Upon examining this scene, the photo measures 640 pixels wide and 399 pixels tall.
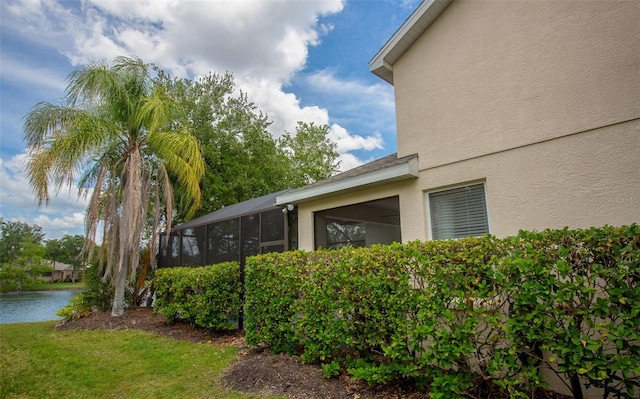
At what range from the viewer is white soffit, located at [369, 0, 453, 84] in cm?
592

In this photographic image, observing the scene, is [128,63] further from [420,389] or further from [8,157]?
[420,389]

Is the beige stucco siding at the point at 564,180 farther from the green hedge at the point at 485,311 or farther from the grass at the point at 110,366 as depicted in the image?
the grass at the point at 110,366

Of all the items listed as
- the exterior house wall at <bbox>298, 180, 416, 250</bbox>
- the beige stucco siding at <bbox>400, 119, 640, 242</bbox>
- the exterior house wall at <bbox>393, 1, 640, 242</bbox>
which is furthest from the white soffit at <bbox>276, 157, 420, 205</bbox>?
the beige stucco siding at <bbox>400, 119, 640, 242</bbox>

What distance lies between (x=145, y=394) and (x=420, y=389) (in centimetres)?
345

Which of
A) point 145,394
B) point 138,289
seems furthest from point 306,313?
point 138,289

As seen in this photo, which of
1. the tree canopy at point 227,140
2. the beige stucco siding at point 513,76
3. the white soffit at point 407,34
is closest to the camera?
the beige stucco siding at point 513,76

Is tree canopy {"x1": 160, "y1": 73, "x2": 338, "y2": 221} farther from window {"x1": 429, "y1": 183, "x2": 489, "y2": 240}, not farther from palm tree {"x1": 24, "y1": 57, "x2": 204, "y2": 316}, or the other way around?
window {"x1": 429, "y1": 183, "x2": 489, "y2": 240}

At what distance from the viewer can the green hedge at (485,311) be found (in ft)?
10.3

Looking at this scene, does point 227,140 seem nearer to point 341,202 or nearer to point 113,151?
point 113,151

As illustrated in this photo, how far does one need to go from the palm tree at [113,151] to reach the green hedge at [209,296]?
2430 millimetres

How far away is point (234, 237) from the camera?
9797 mm

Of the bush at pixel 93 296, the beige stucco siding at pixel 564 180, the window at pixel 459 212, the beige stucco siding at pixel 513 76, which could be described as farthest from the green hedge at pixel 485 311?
the bush at pixel 93 296

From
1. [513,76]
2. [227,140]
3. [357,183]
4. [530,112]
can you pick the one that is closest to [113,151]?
[357,183]

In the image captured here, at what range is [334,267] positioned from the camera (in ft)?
16.7
